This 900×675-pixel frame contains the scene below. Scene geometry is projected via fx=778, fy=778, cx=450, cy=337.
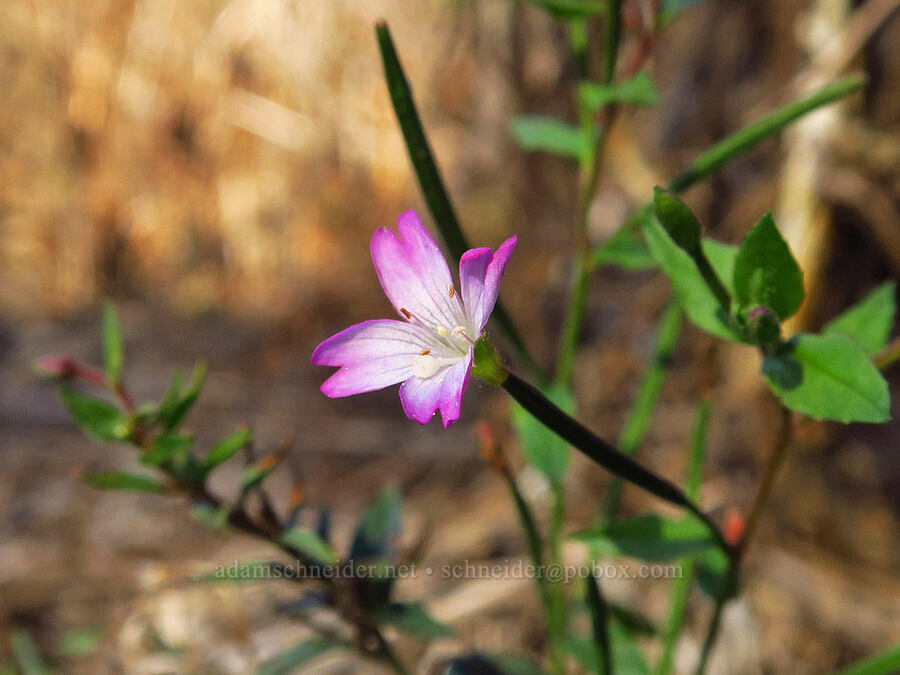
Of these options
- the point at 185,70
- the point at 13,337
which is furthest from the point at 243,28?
the point at 13,337

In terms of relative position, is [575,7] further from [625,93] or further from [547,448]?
[547,448]

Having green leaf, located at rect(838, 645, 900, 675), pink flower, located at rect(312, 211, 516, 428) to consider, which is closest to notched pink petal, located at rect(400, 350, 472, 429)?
pink flower, located at rect(312, 211, 516, 428)

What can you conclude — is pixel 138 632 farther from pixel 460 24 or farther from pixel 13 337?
pixel 460 24

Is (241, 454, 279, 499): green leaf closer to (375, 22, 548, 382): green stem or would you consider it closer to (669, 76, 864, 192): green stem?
(375, 22, 548, 382): green stem

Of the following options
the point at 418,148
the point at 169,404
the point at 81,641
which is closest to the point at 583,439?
the point at 418,148

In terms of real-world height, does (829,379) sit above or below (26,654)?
above
